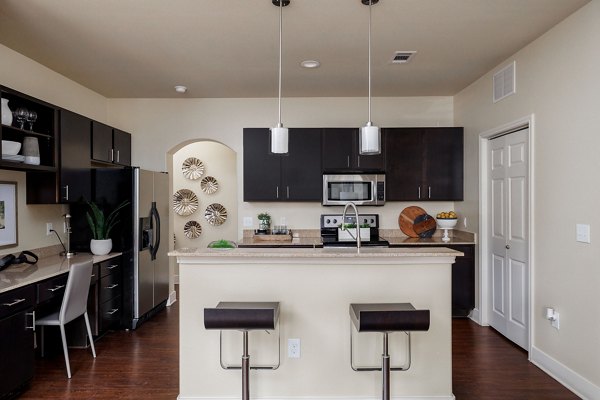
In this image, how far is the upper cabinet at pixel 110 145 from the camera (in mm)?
4191

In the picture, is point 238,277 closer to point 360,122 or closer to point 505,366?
point 505,366

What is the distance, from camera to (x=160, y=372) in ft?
10.3

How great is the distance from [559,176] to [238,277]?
2.49 metres

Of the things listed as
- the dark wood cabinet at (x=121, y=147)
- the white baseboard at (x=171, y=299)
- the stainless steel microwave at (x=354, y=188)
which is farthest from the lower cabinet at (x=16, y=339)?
the stainless steel microwave at (x=354, y=188)

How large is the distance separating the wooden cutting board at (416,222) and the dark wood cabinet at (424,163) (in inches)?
11.0

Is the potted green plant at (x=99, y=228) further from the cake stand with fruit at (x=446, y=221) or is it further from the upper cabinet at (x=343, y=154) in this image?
the cake stand with fruit at (x=446, y=221)

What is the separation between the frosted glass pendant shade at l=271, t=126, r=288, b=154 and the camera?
2.43 meters

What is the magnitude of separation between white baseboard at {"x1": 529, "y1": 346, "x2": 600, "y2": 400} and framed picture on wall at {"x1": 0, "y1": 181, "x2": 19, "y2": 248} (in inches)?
179

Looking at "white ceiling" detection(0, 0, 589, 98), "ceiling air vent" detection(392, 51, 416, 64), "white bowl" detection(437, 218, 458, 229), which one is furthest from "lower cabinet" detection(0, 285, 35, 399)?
"white bowl" detection(437, 218, 458, 229)

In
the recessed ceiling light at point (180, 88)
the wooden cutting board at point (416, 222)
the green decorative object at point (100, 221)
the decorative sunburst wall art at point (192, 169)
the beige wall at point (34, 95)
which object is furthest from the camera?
the decorative sunburst wall art at point (192, 169)

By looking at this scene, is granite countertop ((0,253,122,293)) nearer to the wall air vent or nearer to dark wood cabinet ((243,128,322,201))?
dark wood cabinet ((243,128,322,201))

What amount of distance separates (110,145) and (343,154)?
2723 mm

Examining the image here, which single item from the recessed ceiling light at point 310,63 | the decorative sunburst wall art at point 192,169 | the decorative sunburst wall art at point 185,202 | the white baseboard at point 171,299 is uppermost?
the recessed ceiling light at point 310,63

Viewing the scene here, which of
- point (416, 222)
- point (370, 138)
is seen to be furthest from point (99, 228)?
point (416, 222)
